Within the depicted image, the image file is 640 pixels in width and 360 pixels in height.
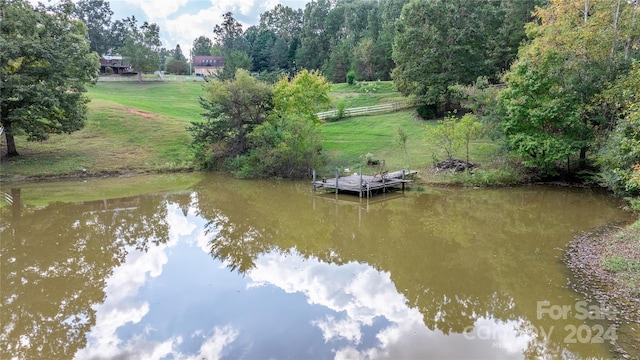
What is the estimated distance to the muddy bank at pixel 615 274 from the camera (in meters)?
7.73

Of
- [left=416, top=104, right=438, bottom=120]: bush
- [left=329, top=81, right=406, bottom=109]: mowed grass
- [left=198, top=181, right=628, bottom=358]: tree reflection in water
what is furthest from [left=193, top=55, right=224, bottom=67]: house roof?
[left=198, top=181, right=628, bottom=358]: tree reflection in water

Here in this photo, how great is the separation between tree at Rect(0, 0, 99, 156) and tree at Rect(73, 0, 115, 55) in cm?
5504

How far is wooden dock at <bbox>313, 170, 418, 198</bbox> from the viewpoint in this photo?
20.1 metres

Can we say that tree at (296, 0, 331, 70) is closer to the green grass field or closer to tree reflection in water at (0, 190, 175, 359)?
the green grass field

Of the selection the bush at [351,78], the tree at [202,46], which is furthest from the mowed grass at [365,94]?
the tree at [202,46]

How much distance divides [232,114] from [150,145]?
7.98m

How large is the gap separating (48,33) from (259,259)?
21.9 meters

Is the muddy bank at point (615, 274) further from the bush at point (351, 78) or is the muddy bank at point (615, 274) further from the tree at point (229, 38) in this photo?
the tree at point (229, 38)

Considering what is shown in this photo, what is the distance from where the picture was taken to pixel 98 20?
254ft

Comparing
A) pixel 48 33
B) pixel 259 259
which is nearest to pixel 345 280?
pixel 259 259

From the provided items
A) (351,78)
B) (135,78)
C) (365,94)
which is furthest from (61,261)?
(135,78)

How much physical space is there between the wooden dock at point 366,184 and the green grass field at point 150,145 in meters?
2.32

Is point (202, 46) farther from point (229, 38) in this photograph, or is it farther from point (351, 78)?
point (351, 78)

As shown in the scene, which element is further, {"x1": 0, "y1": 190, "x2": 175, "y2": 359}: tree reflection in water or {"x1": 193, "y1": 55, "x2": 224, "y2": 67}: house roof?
{"x1": 193, "y1": 55, "x2": 224, "y2": 67}: house roof
